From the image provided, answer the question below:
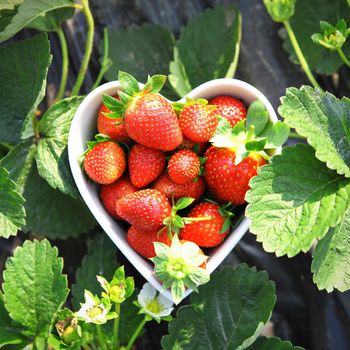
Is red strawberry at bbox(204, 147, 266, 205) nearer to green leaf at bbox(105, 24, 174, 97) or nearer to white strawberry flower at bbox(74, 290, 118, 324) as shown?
white strawberry flower at bbox(74, 290, 118, 324)

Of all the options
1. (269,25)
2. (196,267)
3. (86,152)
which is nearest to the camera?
(196,267)

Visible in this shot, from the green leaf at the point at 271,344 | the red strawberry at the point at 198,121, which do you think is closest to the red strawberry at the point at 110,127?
the red strawberry at the point at 198,121

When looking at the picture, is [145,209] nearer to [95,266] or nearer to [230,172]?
[230,172]

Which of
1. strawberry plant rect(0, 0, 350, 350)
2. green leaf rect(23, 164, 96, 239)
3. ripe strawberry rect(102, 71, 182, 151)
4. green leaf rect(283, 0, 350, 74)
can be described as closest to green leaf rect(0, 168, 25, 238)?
strawberry plant rect(0, 0, 350, 350)

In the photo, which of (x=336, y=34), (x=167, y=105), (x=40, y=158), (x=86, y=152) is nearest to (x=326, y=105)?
(x=336, y=34)

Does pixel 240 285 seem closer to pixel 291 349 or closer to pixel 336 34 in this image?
pixel 291 349

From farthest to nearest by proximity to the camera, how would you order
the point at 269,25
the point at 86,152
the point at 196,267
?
the point at 269,25, the point at 86,152, the point at 196,267

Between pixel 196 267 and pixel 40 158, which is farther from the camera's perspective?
pixel 40 158

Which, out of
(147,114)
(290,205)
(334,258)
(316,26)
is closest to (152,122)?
(147,114)
